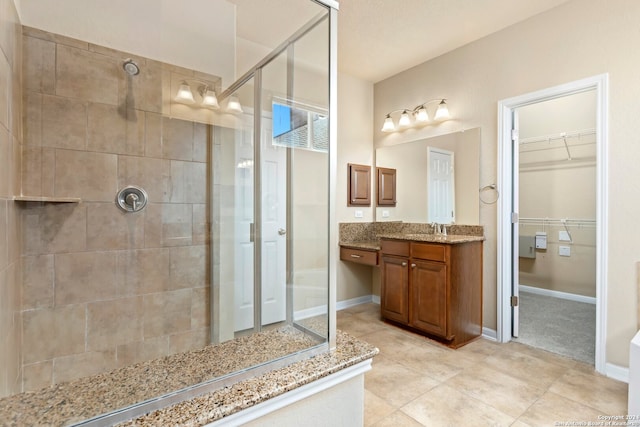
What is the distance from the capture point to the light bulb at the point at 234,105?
2162mm

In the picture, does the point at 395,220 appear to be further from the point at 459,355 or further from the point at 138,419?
the point at 138,419

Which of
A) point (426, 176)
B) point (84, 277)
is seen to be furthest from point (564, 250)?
point (84, 277)

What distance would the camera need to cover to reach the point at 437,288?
266 cm

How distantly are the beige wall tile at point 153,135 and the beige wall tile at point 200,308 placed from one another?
35.5 inches

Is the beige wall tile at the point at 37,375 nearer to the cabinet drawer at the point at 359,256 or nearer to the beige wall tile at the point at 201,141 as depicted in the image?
the beige wall tile at the point at 201,141

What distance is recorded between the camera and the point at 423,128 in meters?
3.43

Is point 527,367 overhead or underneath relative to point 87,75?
underneath

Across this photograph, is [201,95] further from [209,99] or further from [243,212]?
[243,212]

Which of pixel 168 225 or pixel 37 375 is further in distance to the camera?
pixel 168 225

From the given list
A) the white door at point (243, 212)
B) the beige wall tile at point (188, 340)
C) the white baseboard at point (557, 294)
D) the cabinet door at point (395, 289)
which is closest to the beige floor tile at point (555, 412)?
the cabinet door at point (395, 289)

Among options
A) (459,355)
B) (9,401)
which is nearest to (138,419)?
(9,401)

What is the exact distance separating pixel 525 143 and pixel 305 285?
4.18 metres

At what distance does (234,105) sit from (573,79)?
8.22 ft

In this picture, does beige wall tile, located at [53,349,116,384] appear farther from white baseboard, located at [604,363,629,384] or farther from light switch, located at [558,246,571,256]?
light switch, located at [558,246,571,256]
